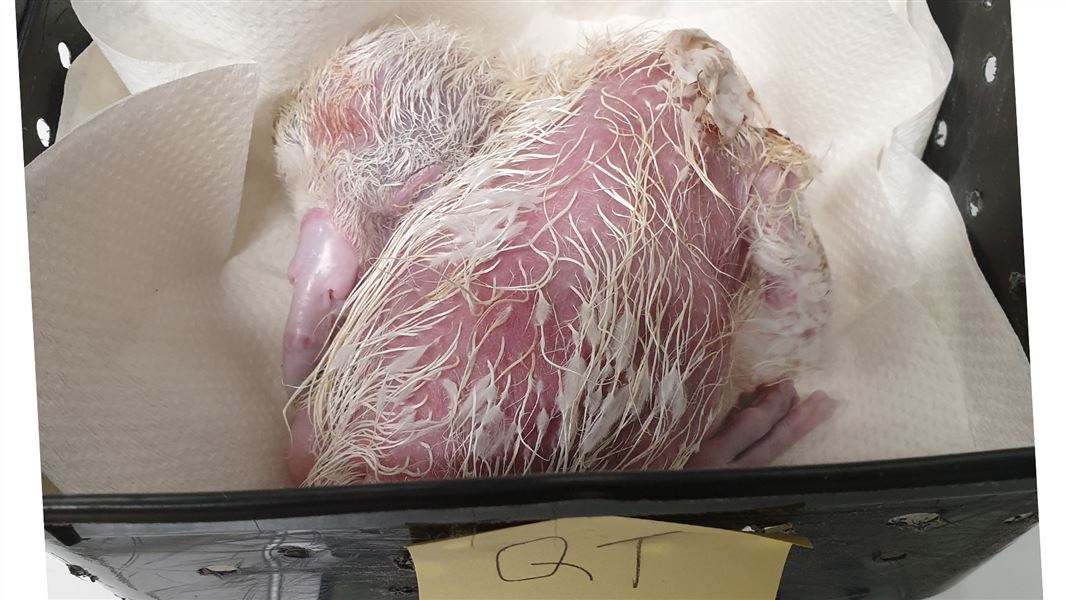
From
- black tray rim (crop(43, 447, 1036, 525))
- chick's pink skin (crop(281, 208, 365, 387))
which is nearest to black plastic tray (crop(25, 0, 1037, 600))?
black tray rim (crop(43, 447, 1036, 525))

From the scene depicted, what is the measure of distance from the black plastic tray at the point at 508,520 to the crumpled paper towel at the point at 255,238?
61mm

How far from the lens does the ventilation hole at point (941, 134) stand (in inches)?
17.3

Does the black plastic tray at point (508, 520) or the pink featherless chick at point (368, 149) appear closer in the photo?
the black plastic tray at point (508, 520)

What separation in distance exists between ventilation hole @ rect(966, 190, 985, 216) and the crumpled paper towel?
14mm

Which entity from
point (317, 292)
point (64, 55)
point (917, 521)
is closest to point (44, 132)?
point (64, 55)

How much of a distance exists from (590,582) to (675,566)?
3cm

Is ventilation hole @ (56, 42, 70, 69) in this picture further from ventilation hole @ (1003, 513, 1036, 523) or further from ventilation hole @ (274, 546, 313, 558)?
ventilation hole @ (1003, 513, 1036, 523)

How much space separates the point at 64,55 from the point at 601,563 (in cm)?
37

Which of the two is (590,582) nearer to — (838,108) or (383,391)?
(383,391)

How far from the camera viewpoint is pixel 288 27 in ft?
1.33

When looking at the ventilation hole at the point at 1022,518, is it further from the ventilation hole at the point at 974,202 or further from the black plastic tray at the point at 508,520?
the ventilation hole at the point at 974,202

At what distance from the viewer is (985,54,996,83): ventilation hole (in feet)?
1.32

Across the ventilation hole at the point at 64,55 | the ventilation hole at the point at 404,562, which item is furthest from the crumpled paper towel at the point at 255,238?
the ventilation hole at the point at 404,562

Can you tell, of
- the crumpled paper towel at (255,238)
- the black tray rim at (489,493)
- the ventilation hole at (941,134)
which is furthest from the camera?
the ventilation hole at (941,134)
